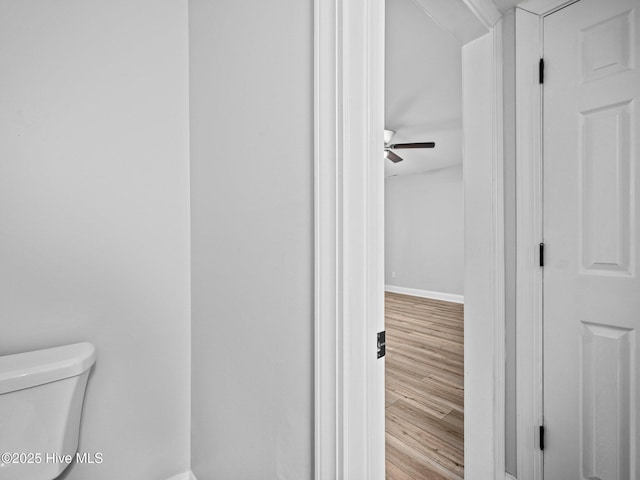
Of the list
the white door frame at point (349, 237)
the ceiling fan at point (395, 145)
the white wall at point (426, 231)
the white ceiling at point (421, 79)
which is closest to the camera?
the white door frame at point (349, 237)

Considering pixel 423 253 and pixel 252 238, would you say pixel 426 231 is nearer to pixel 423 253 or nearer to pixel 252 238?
pixel 423 253

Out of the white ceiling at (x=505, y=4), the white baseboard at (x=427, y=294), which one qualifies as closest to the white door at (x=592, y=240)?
the white ceiling at (x=505, y=4)

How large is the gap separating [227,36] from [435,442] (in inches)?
85.6

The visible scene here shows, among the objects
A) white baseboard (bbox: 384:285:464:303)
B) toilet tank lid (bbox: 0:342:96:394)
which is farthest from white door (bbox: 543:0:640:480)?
white baseboard (bbox: 384:285:464:303)

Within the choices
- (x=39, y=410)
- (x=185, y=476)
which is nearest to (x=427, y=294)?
(x=185, y=476)

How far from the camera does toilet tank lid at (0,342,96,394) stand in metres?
0.82

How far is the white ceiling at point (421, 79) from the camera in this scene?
1.98m

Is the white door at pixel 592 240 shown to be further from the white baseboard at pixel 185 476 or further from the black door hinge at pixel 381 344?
the white baseboard at pixel 185 476

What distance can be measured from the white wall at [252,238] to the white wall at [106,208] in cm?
10

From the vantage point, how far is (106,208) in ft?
3.67

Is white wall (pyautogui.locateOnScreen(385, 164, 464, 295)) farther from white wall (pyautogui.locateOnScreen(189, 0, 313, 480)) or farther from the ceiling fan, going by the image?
white wall (pyautogui.locateOnScreen(189, 0, 313, 480))

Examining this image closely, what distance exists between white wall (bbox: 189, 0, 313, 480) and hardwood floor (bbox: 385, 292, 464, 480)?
97cm

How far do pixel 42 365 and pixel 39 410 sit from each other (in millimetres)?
128

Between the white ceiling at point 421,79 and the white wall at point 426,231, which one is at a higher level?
the white ceiling at point 421,79
